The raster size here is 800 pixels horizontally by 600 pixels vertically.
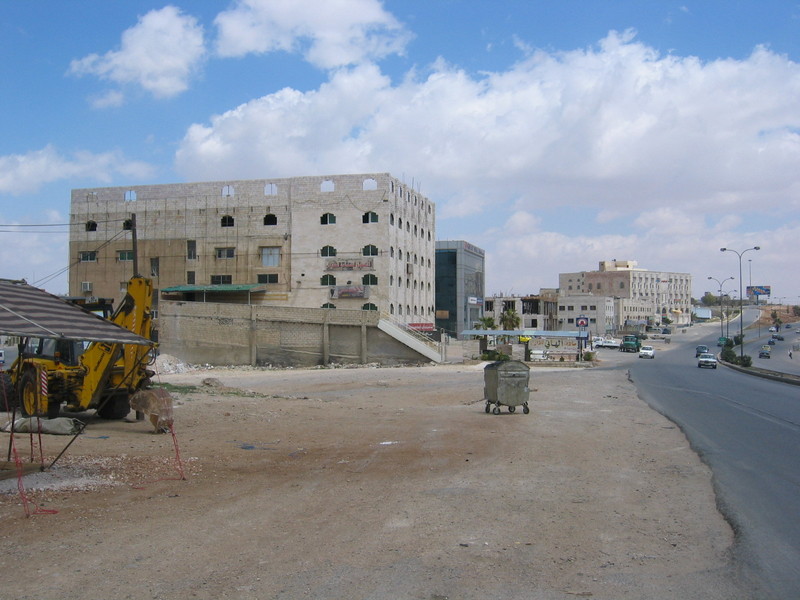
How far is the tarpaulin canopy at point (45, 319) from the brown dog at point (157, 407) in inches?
181

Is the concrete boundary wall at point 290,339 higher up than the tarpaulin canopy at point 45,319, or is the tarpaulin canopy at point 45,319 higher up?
the tarpaulin canopy at point 45,319

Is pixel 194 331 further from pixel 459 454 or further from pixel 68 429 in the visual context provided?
pixel 459 454

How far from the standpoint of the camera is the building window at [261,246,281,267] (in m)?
67.0

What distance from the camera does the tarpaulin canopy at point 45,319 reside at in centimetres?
870

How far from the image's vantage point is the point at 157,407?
1543 cm

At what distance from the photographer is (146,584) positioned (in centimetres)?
615

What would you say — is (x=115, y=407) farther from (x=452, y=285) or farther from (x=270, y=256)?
(x=452, y=285)

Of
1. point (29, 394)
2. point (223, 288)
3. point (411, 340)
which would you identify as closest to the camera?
point (29, 394)

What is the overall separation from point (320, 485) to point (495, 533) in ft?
11.1

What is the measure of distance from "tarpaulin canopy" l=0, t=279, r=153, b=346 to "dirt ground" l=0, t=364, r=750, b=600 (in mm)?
2124

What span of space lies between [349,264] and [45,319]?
55.7m

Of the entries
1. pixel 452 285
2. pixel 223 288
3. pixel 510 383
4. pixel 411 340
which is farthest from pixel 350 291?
pixel 510 383

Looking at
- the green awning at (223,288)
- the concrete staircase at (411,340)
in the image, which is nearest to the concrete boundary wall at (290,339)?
the concrete staircase at (411,340)

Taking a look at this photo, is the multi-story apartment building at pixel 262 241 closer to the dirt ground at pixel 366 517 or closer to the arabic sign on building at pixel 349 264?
the arabic sign on building at pixel 349 264
